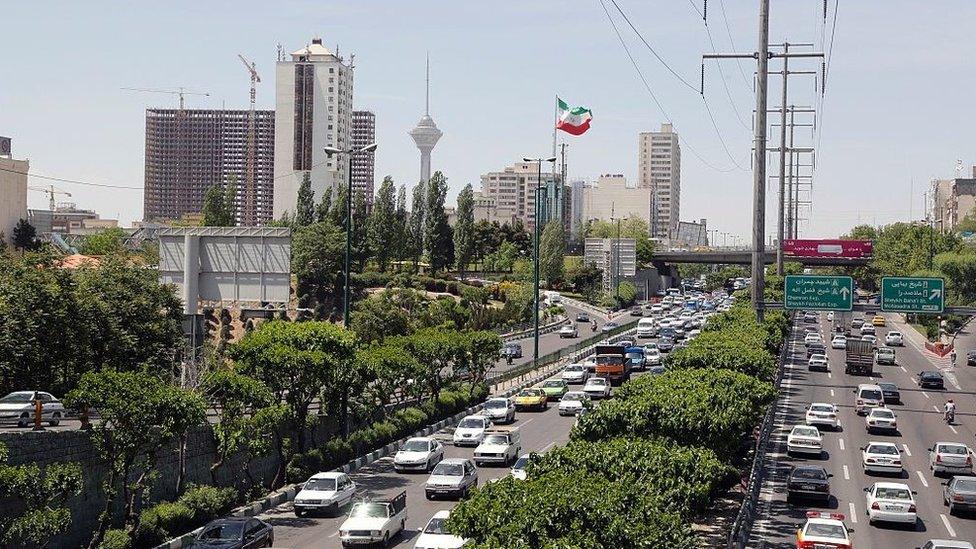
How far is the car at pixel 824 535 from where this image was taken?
2486 cm

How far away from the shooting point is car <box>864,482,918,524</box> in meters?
30.5

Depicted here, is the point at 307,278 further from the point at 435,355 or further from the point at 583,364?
the point at 435,355


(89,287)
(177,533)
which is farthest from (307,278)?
(177,533)

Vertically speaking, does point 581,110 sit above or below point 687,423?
above

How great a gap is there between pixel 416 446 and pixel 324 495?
8080mm

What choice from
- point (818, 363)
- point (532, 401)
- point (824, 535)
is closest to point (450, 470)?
point (824, 535)

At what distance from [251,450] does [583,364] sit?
4028cm

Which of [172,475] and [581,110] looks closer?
[172,475]

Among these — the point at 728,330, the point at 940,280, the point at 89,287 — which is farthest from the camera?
the point at 940,280

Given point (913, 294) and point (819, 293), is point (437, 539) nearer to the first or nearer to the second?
point (819, 293)

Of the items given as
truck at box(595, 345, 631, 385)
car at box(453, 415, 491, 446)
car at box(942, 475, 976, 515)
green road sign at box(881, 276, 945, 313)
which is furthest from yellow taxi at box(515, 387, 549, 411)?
car at box(942, 475, 976, 515)

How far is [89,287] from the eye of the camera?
47.7 m

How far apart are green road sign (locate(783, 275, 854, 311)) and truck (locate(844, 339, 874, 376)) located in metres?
13.0

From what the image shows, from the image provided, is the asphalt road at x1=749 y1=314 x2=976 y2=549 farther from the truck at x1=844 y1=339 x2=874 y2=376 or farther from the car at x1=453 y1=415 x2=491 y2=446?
the car at x1=453 y1=415 x2=491 y2=446
